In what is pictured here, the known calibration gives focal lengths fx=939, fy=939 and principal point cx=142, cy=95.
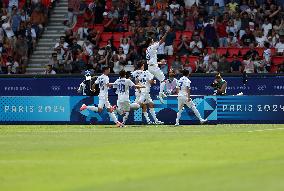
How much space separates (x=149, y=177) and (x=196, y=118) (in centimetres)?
2027

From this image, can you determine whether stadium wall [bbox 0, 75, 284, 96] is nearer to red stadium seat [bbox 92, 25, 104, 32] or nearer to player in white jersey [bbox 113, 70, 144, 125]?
red stadium seat [bbox 92, 25, 104, 32]

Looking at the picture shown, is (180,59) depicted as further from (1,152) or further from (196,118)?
(1,152)

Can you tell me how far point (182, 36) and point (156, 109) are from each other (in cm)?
564

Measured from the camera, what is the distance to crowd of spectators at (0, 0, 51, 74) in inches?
1638

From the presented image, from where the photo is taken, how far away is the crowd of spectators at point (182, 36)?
3806cm

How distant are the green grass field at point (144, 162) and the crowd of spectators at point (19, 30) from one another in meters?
15.3

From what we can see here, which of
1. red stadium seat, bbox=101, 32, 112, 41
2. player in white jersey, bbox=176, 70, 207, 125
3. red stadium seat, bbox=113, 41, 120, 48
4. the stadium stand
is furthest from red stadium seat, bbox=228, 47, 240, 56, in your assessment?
player in white jersey, bbox=176, 70, 207, 125

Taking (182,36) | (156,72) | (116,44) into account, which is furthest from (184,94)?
(116,44)

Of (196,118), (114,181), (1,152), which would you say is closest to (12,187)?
(114,181)

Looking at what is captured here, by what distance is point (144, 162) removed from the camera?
17062 mm

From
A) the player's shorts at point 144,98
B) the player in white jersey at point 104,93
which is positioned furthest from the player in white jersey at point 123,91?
the player's shorts at point 144,98

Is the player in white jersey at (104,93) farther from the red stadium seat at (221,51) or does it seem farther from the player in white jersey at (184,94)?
the red stadium seat at (221,51)

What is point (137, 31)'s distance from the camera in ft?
131

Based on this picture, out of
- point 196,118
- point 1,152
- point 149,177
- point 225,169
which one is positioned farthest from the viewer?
point 196,118
